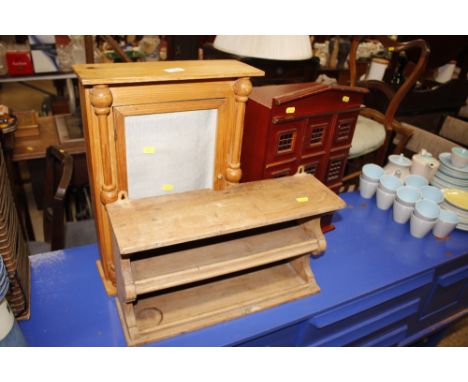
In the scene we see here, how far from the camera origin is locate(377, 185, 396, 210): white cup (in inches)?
68.2

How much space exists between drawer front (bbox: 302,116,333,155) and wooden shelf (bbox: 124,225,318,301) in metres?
0.31

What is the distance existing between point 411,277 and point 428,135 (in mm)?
1277

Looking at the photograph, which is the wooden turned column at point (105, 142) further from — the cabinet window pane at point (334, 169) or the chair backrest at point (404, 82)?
the chair backrest at point (404, 82)

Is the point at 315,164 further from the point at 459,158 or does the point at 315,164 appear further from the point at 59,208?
the point at 59,208

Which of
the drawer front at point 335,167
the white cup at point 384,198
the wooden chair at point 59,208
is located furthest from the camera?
the white cup at point 384,198

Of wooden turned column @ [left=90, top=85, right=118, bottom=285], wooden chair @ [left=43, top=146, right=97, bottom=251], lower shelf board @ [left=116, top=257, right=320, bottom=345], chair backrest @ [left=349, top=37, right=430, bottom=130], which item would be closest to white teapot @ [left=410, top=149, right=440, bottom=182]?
chair backrest @ [left=349, top=37, right=430, bottom=130]

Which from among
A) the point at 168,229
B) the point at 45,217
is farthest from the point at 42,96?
the point at 168,229

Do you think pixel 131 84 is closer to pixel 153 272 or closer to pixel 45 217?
pixel 153 272

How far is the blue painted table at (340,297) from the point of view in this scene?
114cm

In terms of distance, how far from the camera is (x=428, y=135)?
2398 mm

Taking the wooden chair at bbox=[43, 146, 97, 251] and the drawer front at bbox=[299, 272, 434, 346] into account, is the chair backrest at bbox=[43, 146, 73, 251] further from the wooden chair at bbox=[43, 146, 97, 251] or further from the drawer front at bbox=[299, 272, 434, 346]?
the drawer front at bbox=[299, 272, 434, 346]

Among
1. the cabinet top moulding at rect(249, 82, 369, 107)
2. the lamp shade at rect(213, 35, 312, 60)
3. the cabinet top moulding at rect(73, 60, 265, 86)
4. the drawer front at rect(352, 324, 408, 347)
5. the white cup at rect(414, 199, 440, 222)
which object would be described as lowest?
the drawer front at rect(352, 324, 408, 347)

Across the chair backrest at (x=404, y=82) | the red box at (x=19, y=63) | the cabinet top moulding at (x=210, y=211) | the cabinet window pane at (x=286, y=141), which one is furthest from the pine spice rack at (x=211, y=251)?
the red box at (x=19, y=63)

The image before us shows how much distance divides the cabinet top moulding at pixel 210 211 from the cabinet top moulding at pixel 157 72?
356 millimetres
